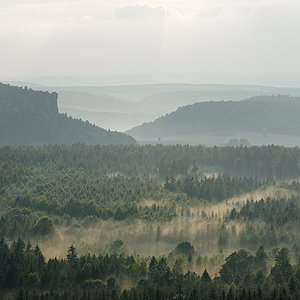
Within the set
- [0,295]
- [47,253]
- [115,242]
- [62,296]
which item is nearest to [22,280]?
[0,295]

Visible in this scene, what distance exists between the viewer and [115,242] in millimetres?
199125

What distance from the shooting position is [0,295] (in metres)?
142

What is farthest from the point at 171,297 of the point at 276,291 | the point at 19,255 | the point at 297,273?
the point at 19,255

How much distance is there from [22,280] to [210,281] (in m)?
43.9

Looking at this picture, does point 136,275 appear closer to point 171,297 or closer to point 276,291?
point 171,297

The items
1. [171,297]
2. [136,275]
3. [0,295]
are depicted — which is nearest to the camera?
[171,297]

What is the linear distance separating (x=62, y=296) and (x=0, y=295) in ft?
59.7

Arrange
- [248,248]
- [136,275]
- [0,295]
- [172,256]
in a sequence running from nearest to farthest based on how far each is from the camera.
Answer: [0,295] → [136,275] → [172,256] → [248,248]

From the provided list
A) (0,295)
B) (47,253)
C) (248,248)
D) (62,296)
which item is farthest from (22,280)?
(248,248)

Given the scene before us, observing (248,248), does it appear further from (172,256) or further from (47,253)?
(47,253)

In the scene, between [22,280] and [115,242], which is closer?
[22,280]

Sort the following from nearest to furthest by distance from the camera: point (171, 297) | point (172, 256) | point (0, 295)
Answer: point (171, 297), point (0, 295), point (172, 256)

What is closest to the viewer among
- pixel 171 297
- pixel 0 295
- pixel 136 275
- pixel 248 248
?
pixel 171 297

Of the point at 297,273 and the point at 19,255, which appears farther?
the point at 19,255
